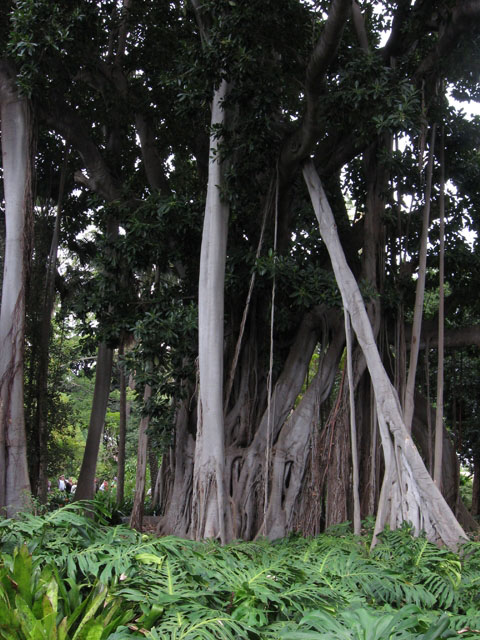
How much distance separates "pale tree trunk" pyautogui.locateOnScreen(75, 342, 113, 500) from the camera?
29.5 ft

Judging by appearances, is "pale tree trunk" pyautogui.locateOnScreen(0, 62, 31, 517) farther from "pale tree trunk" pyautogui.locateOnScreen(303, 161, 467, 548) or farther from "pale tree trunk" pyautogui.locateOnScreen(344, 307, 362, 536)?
"pale tree trunk" pyautogui.locateOnScreen(303, 161, 467, 548)

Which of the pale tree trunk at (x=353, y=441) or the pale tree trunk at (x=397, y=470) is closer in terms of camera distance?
the pale tree trunk at (x=397, y=470)

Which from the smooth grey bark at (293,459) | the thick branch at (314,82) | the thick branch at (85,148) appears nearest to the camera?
the thick branch at (314,82)

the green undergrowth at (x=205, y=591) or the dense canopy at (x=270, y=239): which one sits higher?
the dense canopy at (x=270, y=239)

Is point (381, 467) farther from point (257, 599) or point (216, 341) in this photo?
point (257, 599)

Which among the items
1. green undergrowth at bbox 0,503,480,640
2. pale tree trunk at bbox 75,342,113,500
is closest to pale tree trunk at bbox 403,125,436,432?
green undergrowth at bbox 0,503,480,640

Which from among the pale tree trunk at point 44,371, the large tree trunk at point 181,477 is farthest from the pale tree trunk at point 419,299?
the pale tree trunk at point 44,371

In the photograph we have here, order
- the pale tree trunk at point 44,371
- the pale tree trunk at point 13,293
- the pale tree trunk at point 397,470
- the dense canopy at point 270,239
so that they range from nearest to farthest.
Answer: the pale tree trunk at point 397,470, the dense canopy at point 270,239, the pale tree trunk at point 13,293, the pale tree trunk at point 44,371

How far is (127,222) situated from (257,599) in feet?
17.8

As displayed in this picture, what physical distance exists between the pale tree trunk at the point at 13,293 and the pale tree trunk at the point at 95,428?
2.41 meters

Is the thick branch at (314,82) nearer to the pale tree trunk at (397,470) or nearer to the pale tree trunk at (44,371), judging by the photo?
the pale tree trunk at (397,470)

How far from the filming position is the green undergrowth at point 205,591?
209 centimetres

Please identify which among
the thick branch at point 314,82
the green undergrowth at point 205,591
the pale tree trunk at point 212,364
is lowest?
the green undergrowth at point 205,591

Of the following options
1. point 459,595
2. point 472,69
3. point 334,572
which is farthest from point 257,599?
point 472,69
